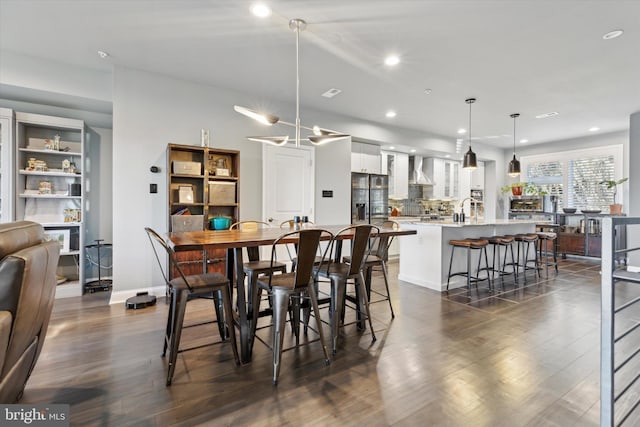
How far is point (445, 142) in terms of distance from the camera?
750 cm

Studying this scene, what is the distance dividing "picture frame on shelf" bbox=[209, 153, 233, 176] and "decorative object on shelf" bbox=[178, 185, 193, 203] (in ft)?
1.32

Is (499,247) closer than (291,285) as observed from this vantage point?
No

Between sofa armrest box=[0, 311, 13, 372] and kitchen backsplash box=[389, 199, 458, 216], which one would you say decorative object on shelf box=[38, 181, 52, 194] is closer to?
sofa armrest box=[0, 311, 13, 372]

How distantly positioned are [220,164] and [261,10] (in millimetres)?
2190

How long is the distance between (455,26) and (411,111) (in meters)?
2.72

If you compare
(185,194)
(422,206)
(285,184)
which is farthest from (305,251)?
(422,206)

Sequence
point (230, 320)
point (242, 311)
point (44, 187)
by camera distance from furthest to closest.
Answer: point (44, 187) → point (242, 311) → point (230, 320)

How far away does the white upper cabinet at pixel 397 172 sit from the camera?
7.08 m

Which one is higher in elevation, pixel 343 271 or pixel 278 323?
pixel 343 271

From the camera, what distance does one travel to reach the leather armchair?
1.32 meters

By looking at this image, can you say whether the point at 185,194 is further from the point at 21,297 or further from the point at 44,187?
the point at 21,297

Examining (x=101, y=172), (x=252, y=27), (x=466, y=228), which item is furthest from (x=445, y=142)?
(x=101, y=172)

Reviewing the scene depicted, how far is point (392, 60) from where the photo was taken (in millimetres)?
3602

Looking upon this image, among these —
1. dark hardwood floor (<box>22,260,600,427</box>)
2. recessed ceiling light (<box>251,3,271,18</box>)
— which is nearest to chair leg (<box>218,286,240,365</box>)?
dark hardwood floor (<box>22,260,600,427</box>)
